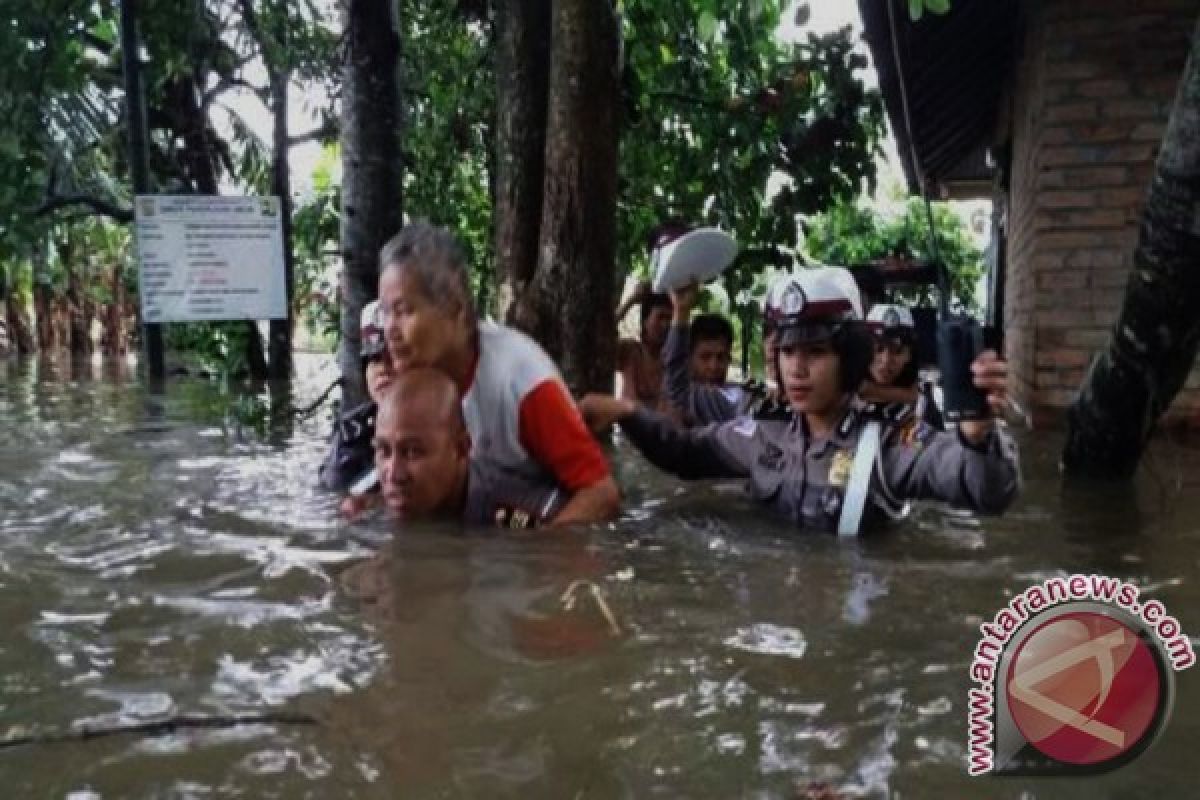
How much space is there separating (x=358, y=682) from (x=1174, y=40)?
6271 mm

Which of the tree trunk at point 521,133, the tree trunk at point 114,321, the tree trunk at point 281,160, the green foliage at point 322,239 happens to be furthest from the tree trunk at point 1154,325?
the tree trunk at point 114,321

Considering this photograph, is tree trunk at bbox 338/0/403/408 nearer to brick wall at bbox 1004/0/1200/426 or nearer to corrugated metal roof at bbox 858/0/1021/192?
corrugated metal roof at bbox 858/0/1021/192

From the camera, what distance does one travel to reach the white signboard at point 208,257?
8227mm

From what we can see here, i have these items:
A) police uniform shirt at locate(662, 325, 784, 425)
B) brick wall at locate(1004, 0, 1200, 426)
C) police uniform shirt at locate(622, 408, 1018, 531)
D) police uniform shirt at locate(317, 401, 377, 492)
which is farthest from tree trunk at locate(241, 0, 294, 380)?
police uniform shirt at locate(622, 408, 1018, 531)

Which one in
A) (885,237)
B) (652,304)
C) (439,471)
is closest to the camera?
(439,471)

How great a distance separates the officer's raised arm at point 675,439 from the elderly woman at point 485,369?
0.42 m

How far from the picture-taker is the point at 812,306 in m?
3.84

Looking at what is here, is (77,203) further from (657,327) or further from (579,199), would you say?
(579,199)

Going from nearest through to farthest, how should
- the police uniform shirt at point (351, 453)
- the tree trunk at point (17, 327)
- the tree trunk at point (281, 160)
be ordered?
the police uniform shirt at point (351, 453), the tree trunk at point (281, 160), the tree trunk at point (17, 327)

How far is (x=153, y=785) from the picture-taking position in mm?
1817

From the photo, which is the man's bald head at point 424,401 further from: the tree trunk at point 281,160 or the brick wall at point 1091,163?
the tree trunk at point 281,160

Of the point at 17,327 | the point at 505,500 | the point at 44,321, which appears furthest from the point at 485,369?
the point at 44,321

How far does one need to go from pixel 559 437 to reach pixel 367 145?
233cm

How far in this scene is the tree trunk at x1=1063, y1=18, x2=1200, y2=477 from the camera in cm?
412
